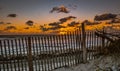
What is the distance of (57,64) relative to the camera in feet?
41.5

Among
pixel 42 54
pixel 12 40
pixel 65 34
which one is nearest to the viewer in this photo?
pixel 12 40

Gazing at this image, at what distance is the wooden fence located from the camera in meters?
11.3

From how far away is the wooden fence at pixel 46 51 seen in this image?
11.3 metres

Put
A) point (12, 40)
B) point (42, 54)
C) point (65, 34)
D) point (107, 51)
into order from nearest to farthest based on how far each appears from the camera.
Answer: point (12, 40) → point (42, 54) → point (65, 34) → point (107, 51)

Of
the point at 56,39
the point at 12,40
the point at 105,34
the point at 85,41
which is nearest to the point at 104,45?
the point at 105,34

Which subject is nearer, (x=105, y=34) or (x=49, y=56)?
(x=49, y=56)

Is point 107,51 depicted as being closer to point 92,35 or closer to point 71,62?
point 92,35

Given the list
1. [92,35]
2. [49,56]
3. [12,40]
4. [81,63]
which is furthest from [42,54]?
A: [92,35]

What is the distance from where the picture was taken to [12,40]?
11.2 meters

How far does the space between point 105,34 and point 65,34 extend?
307cm

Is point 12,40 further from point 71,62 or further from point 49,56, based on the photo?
point 71,62

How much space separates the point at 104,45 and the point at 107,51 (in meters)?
0.72

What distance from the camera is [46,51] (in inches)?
481

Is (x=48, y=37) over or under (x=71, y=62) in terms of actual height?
over
